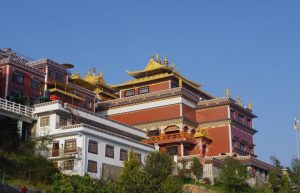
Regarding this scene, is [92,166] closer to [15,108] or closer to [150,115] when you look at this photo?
[15,108]

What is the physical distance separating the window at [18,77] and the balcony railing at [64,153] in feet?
34.4

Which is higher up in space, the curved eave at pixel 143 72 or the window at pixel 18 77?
the curved eave at pixel 143 72

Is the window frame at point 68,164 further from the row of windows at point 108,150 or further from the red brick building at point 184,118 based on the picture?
the red brick building at point 184,118

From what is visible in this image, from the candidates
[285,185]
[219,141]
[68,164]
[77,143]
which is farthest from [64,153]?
[285,185]

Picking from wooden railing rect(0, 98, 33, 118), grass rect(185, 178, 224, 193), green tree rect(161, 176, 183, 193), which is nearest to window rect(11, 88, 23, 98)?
wooden railing rect(0, 98, 33, 118)

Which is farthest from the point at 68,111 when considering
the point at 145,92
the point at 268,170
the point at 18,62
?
the point at 268,170

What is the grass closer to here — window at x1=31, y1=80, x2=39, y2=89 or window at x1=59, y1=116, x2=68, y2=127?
window at x1=59, y1=116, x2=68, y2=127

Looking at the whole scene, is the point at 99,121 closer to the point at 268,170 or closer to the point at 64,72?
the point at 64,72

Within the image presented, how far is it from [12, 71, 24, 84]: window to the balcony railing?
10.5 m

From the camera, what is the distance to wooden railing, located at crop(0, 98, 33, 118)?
170ft

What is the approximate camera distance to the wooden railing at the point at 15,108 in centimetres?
5178

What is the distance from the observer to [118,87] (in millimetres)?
79250

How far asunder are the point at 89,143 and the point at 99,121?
8900 mm

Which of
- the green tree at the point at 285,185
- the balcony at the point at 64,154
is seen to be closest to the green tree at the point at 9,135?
the balcony at the point at 64,154
